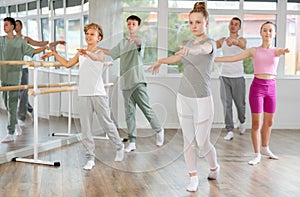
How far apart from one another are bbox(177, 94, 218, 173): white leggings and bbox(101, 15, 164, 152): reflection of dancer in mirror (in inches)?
12.7

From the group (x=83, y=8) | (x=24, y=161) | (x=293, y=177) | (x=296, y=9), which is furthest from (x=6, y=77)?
(x=296, y=9)

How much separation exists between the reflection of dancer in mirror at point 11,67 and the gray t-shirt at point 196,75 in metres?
1.81

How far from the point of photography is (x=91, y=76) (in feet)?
12.2

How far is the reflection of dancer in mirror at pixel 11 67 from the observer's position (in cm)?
420

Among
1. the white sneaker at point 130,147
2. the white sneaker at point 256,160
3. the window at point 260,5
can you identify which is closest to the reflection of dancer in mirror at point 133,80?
the white sneaker at point 130,147

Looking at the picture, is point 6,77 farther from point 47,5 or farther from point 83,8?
point 83,8

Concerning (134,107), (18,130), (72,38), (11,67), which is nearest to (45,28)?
(72,38)

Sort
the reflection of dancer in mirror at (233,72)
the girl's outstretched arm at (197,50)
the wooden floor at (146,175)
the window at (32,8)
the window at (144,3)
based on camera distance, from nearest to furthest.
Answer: the girl's outstretched arm at (197,50)
the wooden floor at (146,175)
the window at (32,8)
the reflection of dancer in mirror at (233,72)
the window at (144,3)

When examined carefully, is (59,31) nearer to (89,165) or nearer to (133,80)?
(133,80)

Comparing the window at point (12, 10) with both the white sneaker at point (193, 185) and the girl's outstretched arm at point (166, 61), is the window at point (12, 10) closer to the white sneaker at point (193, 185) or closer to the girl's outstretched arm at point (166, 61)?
the girl's outstretched arm at point (166, 61)

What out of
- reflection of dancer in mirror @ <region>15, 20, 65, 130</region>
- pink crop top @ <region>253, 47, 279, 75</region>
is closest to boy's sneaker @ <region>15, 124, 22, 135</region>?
reflection of dancer in mirror @ <region>15, 20, 65, 130</region>

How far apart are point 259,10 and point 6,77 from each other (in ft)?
12.7

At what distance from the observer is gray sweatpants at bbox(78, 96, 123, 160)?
150 inches

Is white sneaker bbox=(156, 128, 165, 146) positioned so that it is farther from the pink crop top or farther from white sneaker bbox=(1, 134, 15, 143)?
white sneaker bbox=(1, 134, 15, 143)
